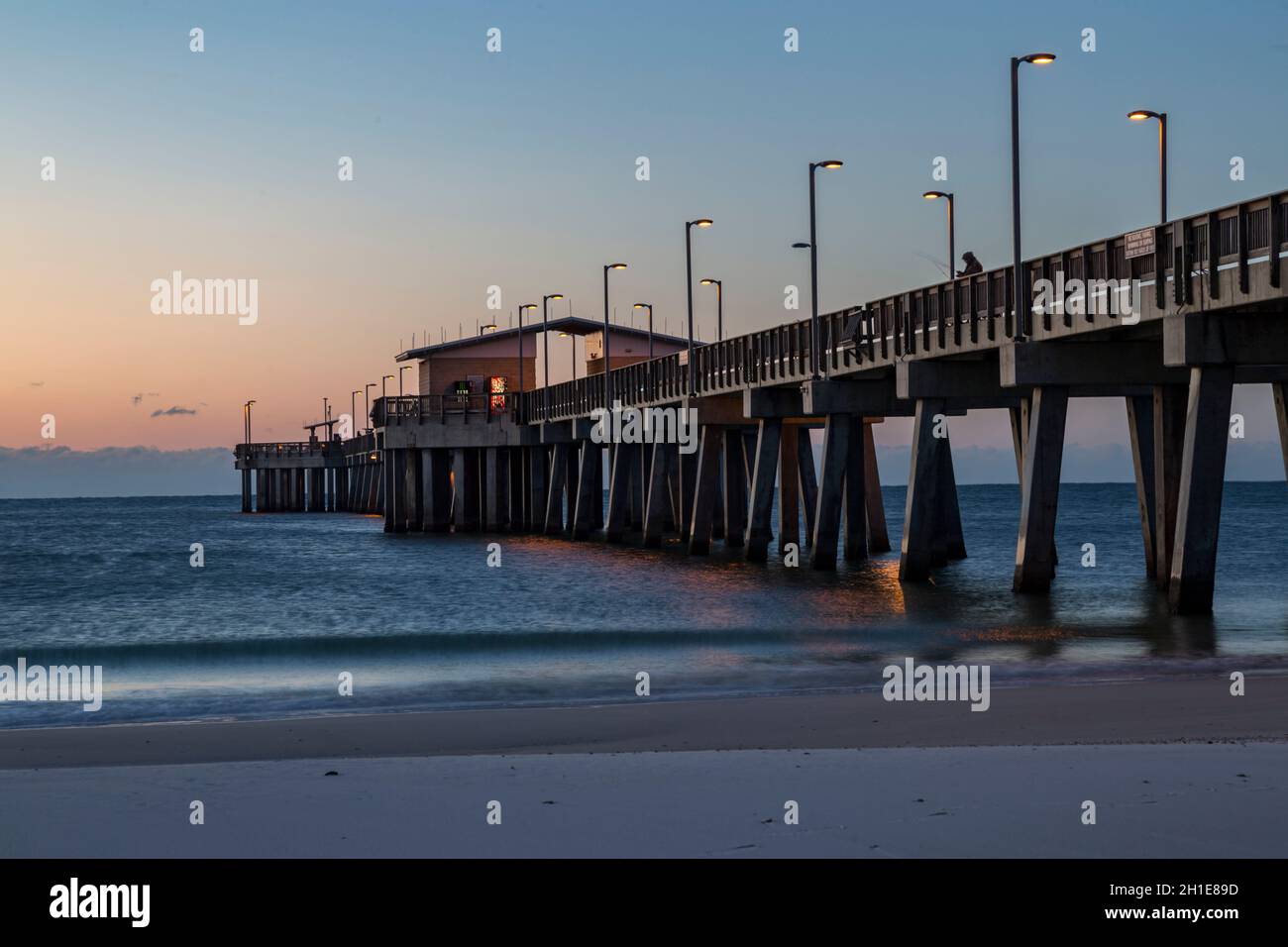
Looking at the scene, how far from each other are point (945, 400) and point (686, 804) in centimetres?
2337

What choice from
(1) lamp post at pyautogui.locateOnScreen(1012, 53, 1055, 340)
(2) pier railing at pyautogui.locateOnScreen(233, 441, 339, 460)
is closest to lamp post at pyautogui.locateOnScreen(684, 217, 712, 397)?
(1) lamp post at pyautogui.locateOnScreen(1012, 53, 1055, 340)

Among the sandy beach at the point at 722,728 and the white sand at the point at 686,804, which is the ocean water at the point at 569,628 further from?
the white sand at the point at 686,804

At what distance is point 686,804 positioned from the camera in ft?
25.2

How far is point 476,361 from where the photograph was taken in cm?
8056

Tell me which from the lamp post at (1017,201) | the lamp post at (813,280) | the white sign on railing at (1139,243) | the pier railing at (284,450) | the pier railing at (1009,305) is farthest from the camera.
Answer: the pier railing at (284,450)

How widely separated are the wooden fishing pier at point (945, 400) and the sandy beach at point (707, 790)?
9.15m

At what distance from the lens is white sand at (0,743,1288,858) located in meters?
6.73

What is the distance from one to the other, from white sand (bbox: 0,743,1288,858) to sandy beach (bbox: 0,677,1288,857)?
0.02 meters

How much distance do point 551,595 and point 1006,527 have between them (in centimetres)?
6130

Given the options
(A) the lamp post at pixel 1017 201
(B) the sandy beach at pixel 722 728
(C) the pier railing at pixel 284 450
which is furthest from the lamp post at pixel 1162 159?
(C) the pier railing at pixel 284 450

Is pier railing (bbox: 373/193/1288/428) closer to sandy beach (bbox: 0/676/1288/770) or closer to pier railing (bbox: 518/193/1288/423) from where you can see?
pier railing (bbox: 518/193/1288/423)

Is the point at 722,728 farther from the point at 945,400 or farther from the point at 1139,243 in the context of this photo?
the point at 945,400

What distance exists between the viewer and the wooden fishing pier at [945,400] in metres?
20.6
